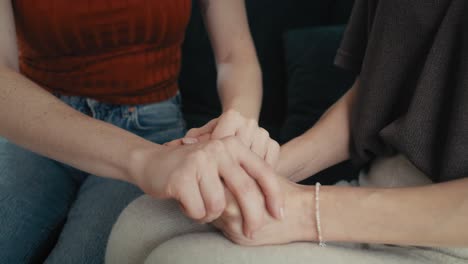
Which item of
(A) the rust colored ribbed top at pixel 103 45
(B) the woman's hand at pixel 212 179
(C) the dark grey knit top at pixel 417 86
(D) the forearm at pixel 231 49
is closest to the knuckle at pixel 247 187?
(B) the woman's hand at pixel 212 179

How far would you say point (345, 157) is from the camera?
3.17 feet

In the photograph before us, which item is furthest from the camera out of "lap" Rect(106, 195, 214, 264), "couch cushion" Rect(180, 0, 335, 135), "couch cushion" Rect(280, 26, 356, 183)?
"couch cushion" Rect(180, 0, 335, 135)

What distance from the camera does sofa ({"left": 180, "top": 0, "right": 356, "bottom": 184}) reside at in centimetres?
139

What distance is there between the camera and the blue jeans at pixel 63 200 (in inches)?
36.6

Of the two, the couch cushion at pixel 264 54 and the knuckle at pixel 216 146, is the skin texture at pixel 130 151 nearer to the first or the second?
the knuckle at pixel 216 146

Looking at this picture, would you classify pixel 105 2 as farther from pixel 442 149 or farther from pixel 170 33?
pixel 442 149

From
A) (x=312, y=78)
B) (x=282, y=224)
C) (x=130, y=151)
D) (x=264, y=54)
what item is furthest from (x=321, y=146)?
(x=264, y=54)

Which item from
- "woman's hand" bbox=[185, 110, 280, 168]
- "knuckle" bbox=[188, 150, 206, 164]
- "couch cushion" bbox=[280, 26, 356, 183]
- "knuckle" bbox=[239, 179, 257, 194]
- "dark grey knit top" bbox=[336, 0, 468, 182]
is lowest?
"couch cushion" bbox=[280, 26, 356, 183]

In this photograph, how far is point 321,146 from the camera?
937mm

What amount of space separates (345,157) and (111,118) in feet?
1.71

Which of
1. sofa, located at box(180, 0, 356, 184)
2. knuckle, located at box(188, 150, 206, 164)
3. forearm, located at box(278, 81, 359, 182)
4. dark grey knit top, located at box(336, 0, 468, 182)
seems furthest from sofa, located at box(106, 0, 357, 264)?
knuckle, located at box(188, 150, 206, 164)

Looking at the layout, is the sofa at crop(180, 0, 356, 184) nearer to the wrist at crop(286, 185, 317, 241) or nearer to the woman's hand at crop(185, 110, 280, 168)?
the woman's hand at crop(185, 110, 280, 168)

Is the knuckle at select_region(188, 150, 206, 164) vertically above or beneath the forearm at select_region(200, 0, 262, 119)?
above

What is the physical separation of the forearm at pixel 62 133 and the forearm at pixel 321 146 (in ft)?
0.93
